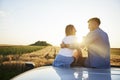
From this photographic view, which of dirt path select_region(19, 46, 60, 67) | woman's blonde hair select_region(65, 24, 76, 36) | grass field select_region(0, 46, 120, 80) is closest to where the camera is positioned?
woman's blonde hair select_region(65, 24, 76, 36)

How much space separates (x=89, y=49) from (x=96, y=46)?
14 cm

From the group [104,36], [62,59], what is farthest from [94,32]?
[62,59]

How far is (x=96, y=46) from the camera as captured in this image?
150 inches

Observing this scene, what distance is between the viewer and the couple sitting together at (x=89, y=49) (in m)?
3.58

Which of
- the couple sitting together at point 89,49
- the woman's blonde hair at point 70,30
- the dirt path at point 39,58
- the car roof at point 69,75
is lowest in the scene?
the dirt path at point 39,58

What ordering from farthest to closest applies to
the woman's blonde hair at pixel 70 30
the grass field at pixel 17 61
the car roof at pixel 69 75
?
the grass field at pixel 17 61, the woman's blonde hair at pixel 70 30, the car roof at pixel 69 75

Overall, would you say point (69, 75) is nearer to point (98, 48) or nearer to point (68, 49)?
point (68, 49)

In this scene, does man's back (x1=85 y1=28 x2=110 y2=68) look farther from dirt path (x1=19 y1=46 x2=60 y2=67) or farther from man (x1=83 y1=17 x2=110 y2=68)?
dirt path (x1=19 y1=46 x2=60 y2=67)

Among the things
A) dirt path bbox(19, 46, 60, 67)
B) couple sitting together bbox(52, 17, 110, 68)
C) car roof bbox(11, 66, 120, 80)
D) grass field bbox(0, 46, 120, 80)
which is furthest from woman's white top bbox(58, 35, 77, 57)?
dirt path bbox(19, 46, 60, 67)

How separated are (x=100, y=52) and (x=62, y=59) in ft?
1.81

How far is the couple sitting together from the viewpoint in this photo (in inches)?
141

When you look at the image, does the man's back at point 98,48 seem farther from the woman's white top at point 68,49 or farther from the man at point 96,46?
the woman's white top at point 68,49

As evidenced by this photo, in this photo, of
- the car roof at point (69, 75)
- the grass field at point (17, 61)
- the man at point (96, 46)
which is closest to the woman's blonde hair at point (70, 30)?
the man at point (96, 46)

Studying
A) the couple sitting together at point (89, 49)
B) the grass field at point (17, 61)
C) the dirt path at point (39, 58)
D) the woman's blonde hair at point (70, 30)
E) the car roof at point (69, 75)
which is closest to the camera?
the car roof at point (69, 75)
